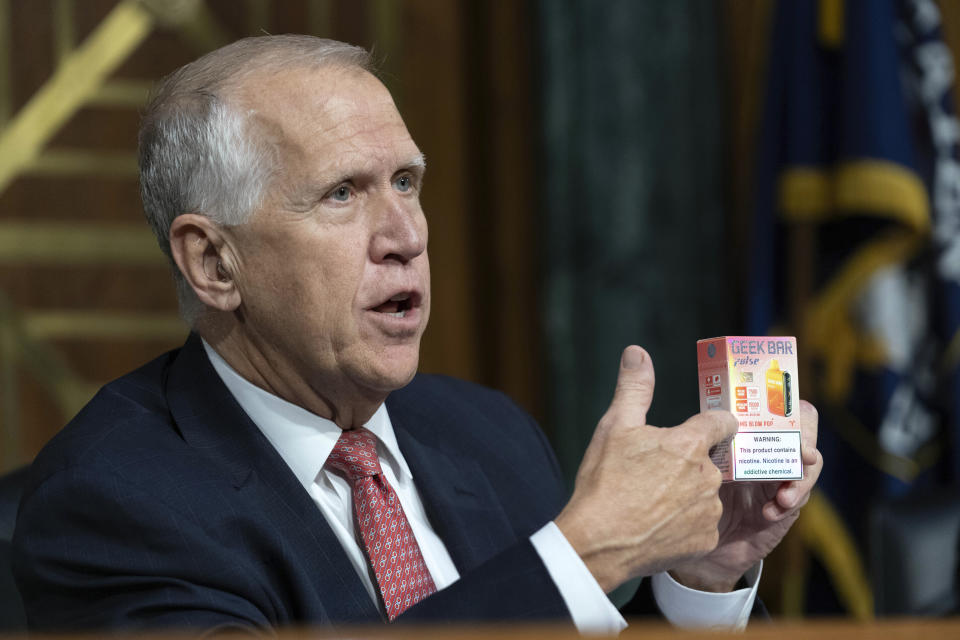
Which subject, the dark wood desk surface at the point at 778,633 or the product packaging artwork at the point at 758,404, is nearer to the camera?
the dark wood desk surface at the point at 778,633

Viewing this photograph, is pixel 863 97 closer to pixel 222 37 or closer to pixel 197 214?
pixel 222 37

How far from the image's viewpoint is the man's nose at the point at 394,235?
1326 mm

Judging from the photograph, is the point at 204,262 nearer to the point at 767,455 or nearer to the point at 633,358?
the point at 633,358

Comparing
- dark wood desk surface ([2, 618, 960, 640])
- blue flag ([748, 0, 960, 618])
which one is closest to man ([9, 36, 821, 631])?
dark wood desk surface ([2, 618, 960, 640])

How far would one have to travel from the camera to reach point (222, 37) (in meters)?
3.13

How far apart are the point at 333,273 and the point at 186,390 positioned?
0.82ft

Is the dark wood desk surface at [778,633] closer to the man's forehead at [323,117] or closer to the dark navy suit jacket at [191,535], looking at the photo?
the dark navy suit jacket at [191,535]

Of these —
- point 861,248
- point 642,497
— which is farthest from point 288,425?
point 861,248

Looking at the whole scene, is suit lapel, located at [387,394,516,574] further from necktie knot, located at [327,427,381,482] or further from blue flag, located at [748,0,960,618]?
blue flag, located at [748,0,960,618]

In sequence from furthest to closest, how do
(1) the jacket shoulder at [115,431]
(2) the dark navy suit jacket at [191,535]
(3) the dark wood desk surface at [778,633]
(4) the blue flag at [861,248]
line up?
(4) the blue flag at [861,248], (1) the jacket shoulder at [115,431], (2) the dark navy suit jacket at [191,535], (3) the dark wood desk surface at [778,633]

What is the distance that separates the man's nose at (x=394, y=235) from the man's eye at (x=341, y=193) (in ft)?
0.14

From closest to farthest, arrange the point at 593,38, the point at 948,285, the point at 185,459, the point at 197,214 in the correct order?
1. the point at 185,459
2. the point at 197,214
3. the point at 948,285
4. the point at 593,38

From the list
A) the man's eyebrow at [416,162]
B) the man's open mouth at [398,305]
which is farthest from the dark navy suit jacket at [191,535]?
the man's eyebrow at [416,162]

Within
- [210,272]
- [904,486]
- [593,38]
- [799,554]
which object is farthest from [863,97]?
[210,272]
